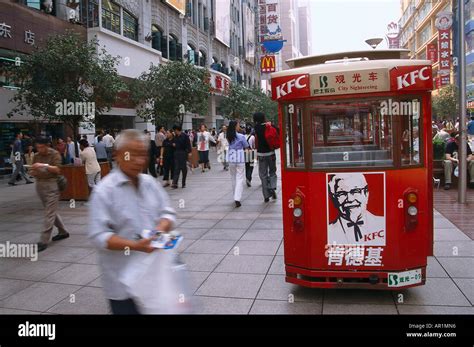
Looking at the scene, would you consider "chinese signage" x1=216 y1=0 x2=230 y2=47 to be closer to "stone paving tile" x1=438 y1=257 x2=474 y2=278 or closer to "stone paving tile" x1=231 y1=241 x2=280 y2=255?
"stone paving tile" x1=231 y1=241 x2=280 y2=255

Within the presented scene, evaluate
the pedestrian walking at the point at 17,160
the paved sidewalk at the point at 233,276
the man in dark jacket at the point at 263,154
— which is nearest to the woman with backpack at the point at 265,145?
the man in dark jacket at the point at 263,154

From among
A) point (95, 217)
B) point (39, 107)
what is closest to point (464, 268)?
point (95, 217)

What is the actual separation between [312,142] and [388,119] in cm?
77

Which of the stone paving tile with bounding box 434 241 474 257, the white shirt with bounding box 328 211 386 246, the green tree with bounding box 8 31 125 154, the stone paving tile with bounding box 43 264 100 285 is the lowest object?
the stone paving tile with bounding box 43 264 100 285

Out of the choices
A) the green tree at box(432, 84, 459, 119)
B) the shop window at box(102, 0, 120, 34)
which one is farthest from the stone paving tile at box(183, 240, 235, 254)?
the green tree at box(432, 84, 459, 119)

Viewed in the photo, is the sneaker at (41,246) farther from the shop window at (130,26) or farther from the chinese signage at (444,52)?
the chinese signage at (444,52)

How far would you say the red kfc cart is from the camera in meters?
4.41

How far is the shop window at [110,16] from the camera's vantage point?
2122cm

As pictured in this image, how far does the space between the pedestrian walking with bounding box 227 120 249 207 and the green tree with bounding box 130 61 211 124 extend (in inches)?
368

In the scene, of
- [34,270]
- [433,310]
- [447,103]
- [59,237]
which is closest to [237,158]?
[59,237]
